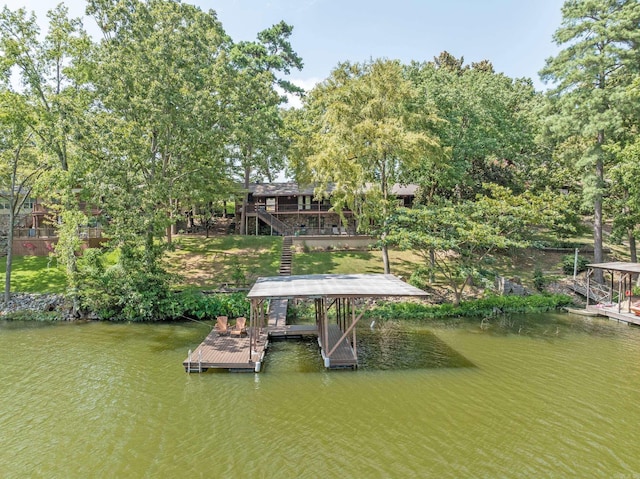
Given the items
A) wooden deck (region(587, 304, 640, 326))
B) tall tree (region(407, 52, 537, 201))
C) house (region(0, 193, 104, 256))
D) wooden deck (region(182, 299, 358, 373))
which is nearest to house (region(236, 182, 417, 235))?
tall tree (region(407, 52, 537, 201))

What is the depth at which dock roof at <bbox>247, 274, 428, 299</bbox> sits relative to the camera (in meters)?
14.3

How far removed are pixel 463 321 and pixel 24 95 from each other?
28628mm

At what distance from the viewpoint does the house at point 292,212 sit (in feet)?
131

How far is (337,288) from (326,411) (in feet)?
17.1

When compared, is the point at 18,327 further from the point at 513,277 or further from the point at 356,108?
the point at 513,277

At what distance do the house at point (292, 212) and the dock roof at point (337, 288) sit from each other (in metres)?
20.7

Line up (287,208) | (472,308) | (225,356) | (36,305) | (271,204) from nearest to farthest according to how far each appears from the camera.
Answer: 1. (225,356)
2. (36,305)
3. (472,308)
4. (287,208)
5. (271,204)

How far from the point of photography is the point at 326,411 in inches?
444

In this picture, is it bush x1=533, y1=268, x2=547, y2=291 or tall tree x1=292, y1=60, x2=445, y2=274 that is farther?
bush x1=533, y1=268, x2=547, y2=291

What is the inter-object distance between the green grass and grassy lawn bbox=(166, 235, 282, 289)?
22.9 ft

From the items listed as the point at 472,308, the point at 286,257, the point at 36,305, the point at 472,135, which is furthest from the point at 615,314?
the point at 36,305

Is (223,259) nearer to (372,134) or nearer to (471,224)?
(372,134)

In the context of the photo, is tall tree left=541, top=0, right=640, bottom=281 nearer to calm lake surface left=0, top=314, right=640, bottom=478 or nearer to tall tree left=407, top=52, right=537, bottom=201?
tall tree left=407, top=52, right=537, bottom=201

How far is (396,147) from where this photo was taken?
24078 millimetres
